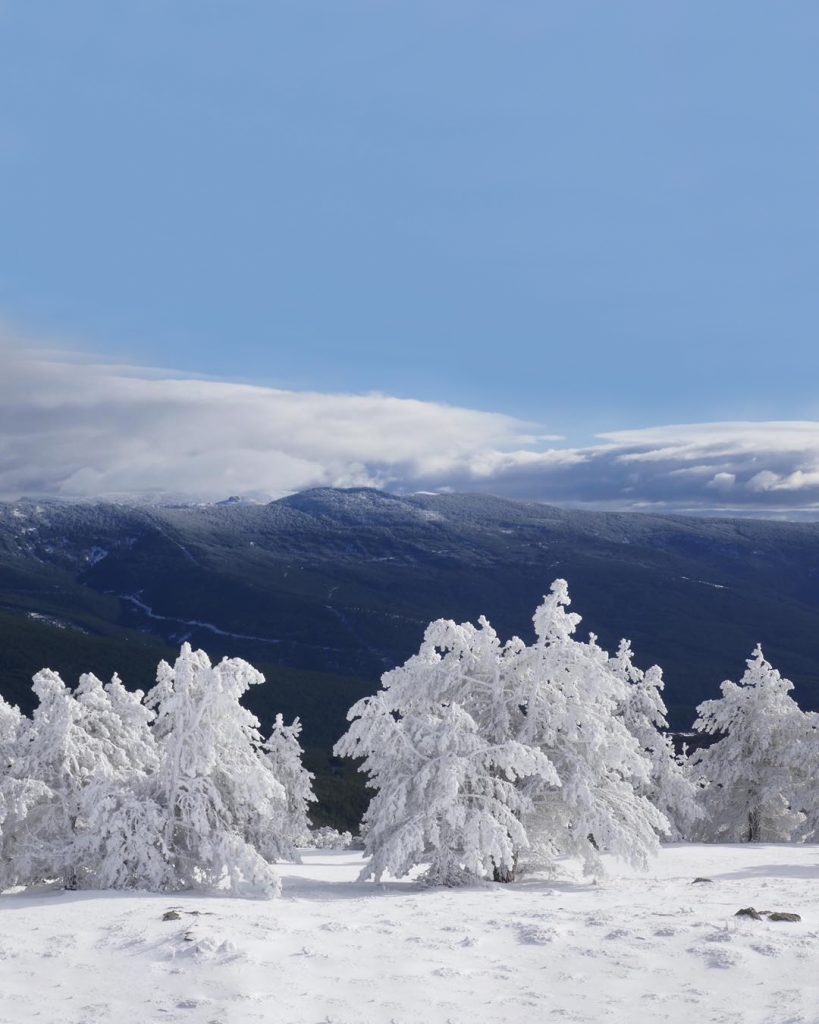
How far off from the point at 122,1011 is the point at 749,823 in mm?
35430

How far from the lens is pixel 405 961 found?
43.1 ft

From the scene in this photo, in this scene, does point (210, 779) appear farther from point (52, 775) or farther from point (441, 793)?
point (441, 793)

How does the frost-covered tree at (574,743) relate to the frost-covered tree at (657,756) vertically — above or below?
above

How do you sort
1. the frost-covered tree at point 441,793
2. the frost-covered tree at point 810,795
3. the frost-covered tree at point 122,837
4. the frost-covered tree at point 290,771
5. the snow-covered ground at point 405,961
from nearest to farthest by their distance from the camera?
the snow-covered ground at point 405,961 < the frost-covered tree at point 122,837 < the frost-covered tree at point 441,793 < the frost-covered tree at point 810,795 < the frost-covered tree at point 290,771

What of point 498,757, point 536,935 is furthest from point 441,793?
point 536,935

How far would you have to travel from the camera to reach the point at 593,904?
58.4 feet

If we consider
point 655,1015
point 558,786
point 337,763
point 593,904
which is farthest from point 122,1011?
point 337,763

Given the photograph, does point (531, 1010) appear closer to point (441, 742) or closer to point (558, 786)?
point (441, 742)

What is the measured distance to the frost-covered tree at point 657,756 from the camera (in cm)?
3825

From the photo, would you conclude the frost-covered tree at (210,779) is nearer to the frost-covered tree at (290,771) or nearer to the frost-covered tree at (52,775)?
the frost-covered tree at (52,775)

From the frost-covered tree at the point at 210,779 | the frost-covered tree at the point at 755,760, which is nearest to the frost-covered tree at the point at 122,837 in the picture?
the frost-covered tree at the point at 210,779

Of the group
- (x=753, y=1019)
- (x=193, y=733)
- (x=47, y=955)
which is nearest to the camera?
(x=753, y=1019)

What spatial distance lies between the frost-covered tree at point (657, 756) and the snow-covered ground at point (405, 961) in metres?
20.9

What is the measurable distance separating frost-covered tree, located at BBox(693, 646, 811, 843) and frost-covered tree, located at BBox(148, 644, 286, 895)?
25201 millimetres
